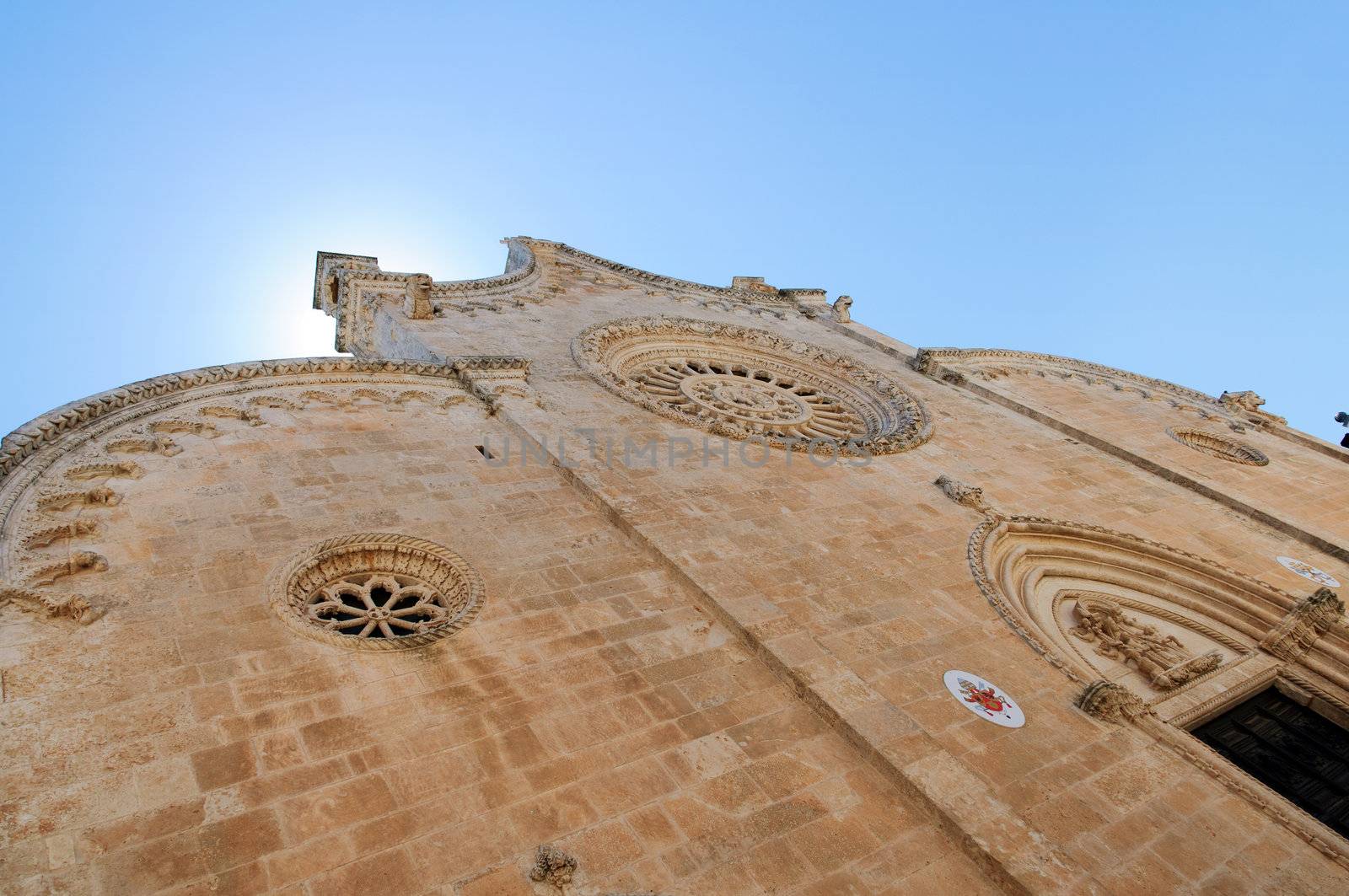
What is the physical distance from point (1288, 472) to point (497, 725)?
18.3 metres

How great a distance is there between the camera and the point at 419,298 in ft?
54.5

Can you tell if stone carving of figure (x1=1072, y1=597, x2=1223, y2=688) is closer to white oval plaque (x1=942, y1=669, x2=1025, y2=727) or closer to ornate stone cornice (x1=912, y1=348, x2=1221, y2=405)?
white oval plaque (x1=942, y1=669, x2=1025, y2=727)

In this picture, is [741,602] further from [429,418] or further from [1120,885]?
[429,418]

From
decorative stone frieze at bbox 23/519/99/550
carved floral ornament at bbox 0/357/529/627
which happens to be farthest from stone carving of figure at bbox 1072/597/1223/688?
decorative stone frieze at bbox 23/519/99/550

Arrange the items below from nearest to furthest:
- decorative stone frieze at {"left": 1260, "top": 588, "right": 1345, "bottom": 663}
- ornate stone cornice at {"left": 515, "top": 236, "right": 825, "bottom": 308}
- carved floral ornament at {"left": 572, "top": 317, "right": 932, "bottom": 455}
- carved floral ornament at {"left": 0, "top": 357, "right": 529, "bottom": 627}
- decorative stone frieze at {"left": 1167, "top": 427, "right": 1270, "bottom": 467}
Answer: carved floral ornament at {"left": 0, "top": 357, "right": 529, "bottom": 627} < decorative stone frieze at {"left": 1260, "top": 588, "right": 1345, "bottom": 663} < carved floral ornament at {"left": 572, "top": 317, "right": 932, "bottom": 455} < decorative stone frieze at {"left": 1167, "top": 427, "right": 1270, "bottom": 467} < ornate stone cornice at {"left": 515, "top": 236, "right": 825, "bottom": 308}

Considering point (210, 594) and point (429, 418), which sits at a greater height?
point (429, 418)

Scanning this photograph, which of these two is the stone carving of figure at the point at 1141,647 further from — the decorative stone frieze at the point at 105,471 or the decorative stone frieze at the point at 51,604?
the decorative stone frieze at the point at 105,471

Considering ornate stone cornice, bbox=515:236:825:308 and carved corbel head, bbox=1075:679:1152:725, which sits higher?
ornate stone cornice, bbox=515:236:825:308

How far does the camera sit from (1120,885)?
6543mm

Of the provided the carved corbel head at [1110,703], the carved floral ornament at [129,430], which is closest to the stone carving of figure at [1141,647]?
the carved corbel head at [1110,703]

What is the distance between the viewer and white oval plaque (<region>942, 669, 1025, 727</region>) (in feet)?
27.1

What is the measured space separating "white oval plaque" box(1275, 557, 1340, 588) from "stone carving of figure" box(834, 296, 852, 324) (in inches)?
516

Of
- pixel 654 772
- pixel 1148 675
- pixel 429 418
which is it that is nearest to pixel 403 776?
pixel 654 772

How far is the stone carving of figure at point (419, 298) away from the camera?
54.5ft
